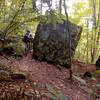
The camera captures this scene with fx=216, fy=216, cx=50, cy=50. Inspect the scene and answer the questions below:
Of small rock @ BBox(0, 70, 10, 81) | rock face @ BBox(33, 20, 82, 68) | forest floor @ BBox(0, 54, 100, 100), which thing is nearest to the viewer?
small rock @ BBox(0, 70, 10, 81)

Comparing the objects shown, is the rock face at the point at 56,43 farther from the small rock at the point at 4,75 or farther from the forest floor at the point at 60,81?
the small rock at the point at 4,75

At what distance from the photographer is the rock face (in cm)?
1099

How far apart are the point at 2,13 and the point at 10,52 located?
7.07 feet

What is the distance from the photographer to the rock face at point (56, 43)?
36.1 ft

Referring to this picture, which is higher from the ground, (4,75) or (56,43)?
(56,43)

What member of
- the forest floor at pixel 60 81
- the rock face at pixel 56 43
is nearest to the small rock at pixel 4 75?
the forest floor at pixel 60 81

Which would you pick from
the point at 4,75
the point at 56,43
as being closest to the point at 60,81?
the point at 4,75

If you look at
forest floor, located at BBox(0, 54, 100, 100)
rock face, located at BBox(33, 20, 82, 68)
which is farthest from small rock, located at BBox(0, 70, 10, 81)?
rock face, located at BBox(33, 20, 82, 68)

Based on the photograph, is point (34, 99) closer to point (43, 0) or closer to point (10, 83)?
point (10, 83)

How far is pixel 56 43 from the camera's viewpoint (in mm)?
11086

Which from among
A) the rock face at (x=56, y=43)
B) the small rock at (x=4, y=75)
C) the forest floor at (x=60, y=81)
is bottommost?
the forest floor at (x=60, y=81)

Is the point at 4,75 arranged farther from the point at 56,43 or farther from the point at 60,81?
the point at 56,43

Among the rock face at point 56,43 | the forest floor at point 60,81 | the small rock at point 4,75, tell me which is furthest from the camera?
the rock face at point 56,43

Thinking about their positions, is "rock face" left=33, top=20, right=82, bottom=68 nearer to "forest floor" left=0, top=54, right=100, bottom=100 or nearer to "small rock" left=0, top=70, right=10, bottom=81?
"forest floor" left=0, top=54, right=100, bottom=100
